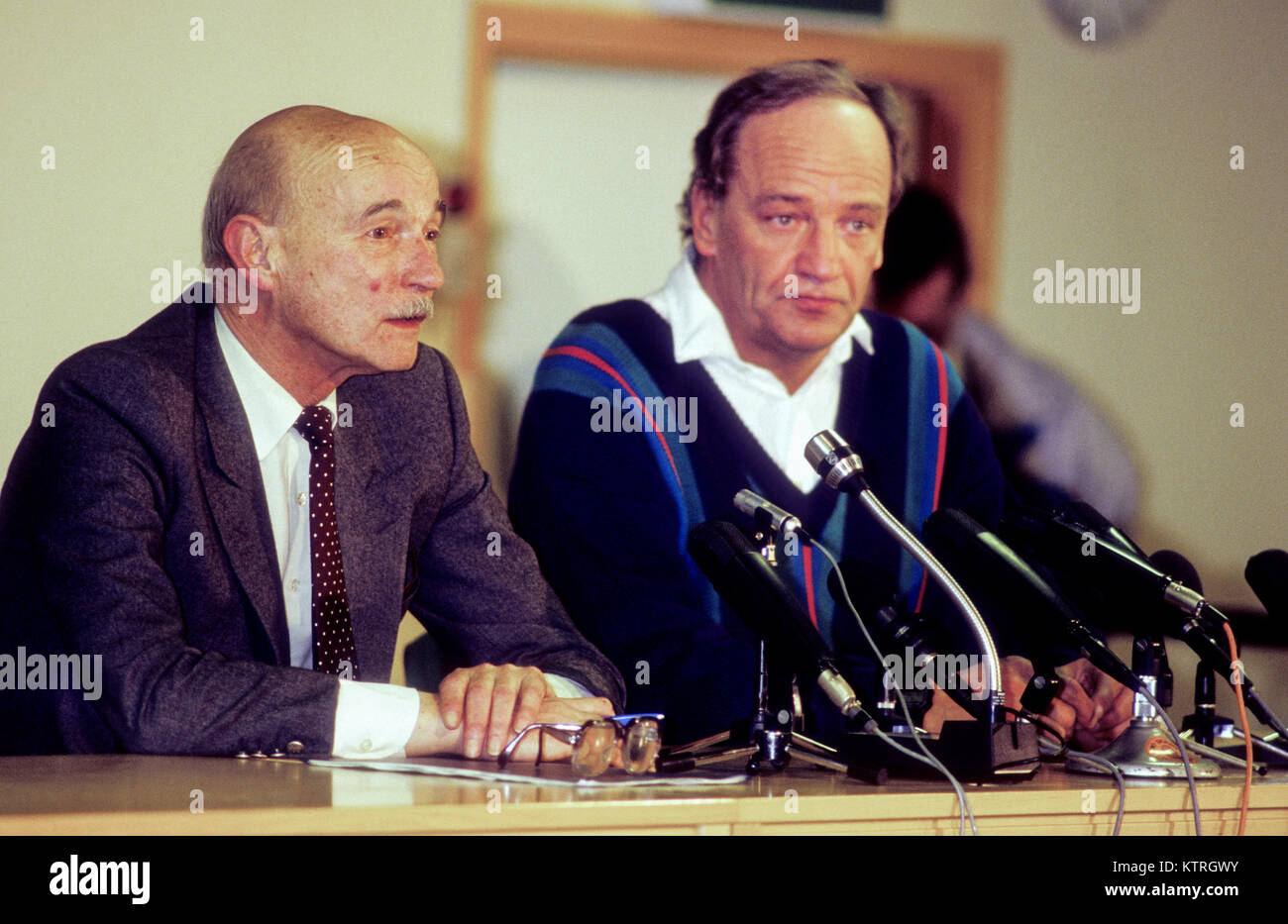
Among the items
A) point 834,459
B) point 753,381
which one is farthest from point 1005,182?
point 834,459

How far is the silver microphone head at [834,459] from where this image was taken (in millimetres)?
1684

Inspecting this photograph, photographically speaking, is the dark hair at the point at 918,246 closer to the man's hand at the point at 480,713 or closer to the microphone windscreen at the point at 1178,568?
the microphone windscreen at the point at 1178,568

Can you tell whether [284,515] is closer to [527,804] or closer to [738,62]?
[527,804]

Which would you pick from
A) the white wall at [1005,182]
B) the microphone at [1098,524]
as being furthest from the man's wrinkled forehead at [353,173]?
the microphone at [1098,524]

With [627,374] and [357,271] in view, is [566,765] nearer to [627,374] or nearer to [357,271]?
[357,271]

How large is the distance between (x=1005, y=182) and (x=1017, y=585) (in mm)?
1739

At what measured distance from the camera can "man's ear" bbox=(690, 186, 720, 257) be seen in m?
2.83

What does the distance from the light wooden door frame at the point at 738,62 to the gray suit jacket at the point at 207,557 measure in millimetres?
585

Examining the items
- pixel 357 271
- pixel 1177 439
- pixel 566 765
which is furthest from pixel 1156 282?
pixel 566 765

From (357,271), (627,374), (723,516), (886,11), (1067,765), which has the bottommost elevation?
(1067,765)

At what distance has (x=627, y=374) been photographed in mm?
2660

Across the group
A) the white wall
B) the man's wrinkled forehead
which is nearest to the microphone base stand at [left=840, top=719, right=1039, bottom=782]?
the man's wrinkled forehead

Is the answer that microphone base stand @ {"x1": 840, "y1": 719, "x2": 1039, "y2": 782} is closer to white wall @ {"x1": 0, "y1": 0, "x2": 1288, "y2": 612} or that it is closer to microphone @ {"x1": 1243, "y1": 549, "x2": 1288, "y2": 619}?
microphone @ {"x1": 1243, "y1": 549, "x2": 1288, "y2": 619}
